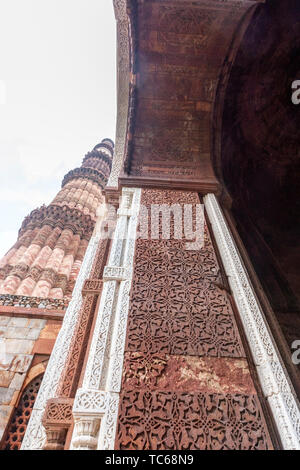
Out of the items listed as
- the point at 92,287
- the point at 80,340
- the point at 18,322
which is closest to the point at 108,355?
the point at 80,340

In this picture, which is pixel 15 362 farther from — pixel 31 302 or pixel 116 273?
pixel 116 273

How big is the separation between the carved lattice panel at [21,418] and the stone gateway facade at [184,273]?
2cm

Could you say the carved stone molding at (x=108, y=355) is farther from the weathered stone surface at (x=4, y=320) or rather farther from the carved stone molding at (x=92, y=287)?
the weathered stone surface at (x=4, y=320)

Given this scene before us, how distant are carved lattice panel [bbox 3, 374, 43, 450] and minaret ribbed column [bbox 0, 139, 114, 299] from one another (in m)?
4.73

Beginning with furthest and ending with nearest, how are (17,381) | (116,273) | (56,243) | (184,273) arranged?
(56,243)
(17,381)
(184,273)
(116,273)

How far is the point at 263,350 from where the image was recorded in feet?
5.49

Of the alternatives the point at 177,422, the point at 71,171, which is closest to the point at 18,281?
the point at 177,422

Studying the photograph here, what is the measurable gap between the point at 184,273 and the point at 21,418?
298cm

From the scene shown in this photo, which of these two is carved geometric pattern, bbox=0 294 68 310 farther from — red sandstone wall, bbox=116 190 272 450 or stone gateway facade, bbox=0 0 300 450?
red sandstone wall, bbox=116 190 272 450

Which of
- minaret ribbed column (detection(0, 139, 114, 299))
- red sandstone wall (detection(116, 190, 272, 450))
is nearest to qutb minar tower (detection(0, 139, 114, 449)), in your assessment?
minaret ribbed column (detection(0, 139, 114, 299))

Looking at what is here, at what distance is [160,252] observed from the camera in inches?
92.8

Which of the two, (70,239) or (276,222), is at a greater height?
(70,239)

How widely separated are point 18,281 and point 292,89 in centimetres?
867
